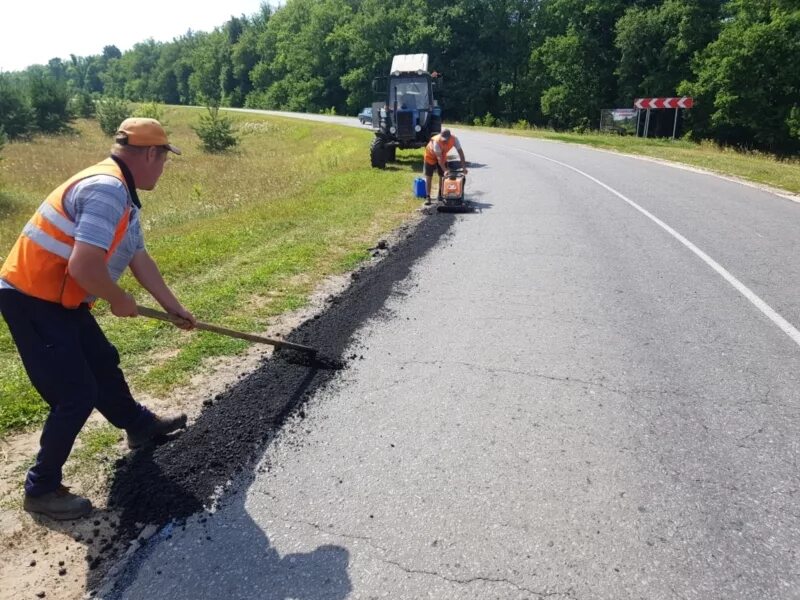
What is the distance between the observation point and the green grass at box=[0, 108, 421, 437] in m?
4.47

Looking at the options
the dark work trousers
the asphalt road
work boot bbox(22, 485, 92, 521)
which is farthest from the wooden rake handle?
work boot bbox(22, 485, 92, 521)

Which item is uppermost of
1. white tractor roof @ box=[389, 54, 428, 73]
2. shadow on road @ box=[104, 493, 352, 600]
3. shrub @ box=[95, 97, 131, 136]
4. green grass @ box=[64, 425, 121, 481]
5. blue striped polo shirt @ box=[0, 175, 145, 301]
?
white tractor roof @ box=[389, 54, 428, 73]

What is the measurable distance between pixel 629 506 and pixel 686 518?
0.25m

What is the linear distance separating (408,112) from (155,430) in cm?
1487

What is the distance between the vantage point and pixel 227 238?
331 inches

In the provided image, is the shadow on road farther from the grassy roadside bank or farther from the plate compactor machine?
the grassy roadside bank

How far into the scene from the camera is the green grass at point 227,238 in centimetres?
447

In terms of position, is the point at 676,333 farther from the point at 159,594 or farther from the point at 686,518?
the point at 159,594

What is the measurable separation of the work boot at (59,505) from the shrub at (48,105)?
3947cm

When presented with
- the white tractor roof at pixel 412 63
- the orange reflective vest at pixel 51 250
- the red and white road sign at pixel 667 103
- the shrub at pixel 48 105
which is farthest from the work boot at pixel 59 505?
the shrub at pixel 48 105

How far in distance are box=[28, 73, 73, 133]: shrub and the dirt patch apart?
38519mm

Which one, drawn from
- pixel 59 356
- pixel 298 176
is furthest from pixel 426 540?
pixel 298 176

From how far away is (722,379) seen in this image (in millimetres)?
4051

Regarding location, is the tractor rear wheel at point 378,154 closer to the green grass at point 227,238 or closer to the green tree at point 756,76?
the green grass at point 227,238
